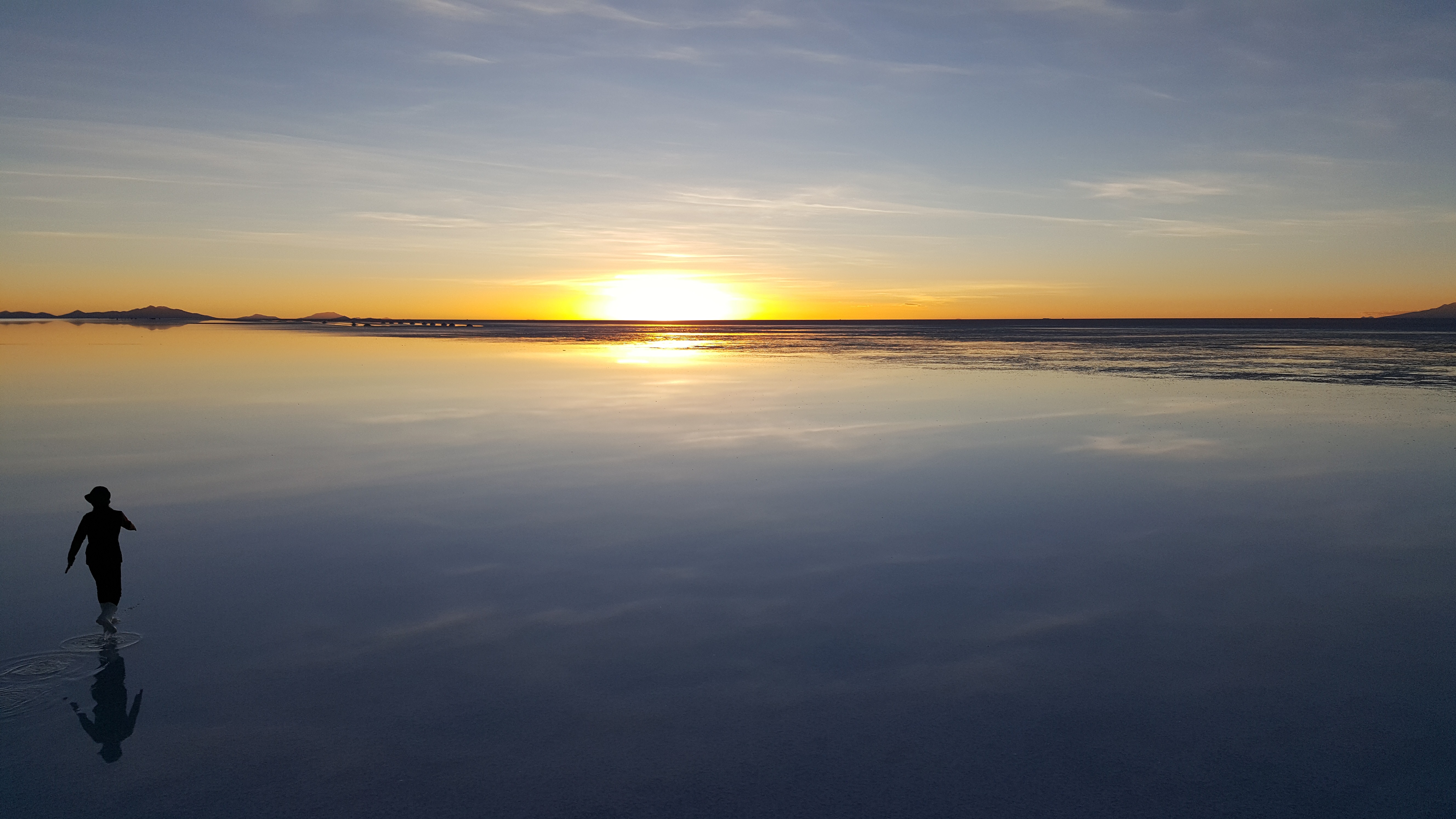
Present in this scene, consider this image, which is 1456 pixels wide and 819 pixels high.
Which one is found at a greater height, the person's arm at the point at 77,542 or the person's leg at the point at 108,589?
the person's arm at the point at 77,542

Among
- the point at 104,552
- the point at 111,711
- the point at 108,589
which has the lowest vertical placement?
the point at 111,711

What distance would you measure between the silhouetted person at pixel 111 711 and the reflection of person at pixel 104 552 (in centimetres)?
101

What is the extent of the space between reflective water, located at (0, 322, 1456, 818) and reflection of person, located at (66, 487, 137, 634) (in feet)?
0.86

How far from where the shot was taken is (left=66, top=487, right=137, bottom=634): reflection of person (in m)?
7.50

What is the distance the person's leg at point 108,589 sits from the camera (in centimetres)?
748

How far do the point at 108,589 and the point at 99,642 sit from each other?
675mm

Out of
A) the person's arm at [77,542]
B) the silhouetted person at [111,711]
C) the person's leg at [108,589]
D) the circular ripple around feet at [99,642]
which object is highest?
the person's arm at [77,542]

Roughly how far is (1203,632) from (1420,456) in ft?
38.0

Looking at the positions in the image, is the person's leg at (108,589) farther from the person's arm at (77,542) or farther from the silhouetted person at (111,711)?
the silhouetted person at (111,711)

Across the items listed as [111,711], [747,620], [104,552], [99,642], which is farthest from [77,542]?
[747,620]

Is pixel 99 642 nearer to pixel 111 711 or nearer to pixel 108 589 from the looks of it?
pixel 108 589

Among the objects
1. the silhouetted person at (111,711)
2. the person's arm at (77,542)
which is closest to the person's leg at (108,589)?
the person's arm at (77,542)

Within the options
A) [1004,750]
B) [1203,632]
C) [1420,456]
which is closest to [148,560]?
[1004,750]

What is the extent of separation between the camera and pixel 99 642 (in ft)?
23.2
